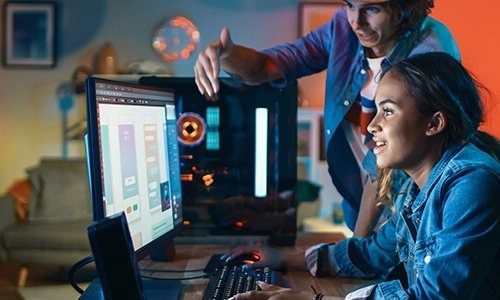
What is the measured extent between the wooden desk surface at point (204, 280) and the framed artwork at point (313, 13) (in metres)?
2.91

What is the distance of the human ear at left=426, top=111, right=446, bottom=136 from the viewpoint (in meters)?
0.78

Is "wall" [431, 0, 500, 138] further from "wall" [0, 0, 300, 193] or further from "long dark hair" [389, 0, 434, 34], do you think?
"wall" [0, 0, 300, 193]

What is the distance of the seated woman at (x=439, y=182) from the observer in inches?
26.3

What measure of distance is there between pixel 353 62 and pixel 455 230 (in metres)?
0.70

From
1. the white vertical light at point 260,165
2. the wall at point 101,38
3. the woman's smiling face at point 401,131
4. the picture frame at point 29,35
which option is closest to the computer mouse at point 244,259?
the white vertical light at point 260,165

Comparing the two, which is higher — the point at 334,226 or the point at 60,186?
the point at 60,186

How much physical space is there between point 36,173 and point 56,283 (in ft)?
2.81

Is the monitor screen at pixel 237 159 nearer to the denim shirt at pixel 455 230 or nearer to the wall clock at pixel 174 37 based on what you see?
the denim shirt at pixel 455 230

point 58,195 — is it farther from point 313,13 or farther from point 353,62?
point 353,62

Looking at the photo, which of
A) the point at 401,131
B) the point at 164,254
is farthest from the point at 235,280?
the point at 401,131

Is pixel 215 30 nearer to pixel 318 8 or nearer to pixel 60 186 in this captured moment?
pixel 318 8

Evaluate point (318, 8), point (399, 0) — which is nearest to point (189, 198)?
point (399, 0)

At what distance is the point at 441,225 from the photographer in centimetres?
73

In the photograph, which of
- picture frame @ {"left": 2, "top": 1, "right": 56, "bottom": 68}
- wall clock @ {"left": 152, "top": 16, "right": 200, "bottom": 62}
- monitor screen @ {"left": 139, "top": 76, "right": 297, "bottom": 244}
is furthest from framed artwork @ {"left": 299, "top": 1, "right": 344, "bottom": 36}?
monitor screen @ {"left": 139, "top": 76, "right": 297, "bottom": 244}
